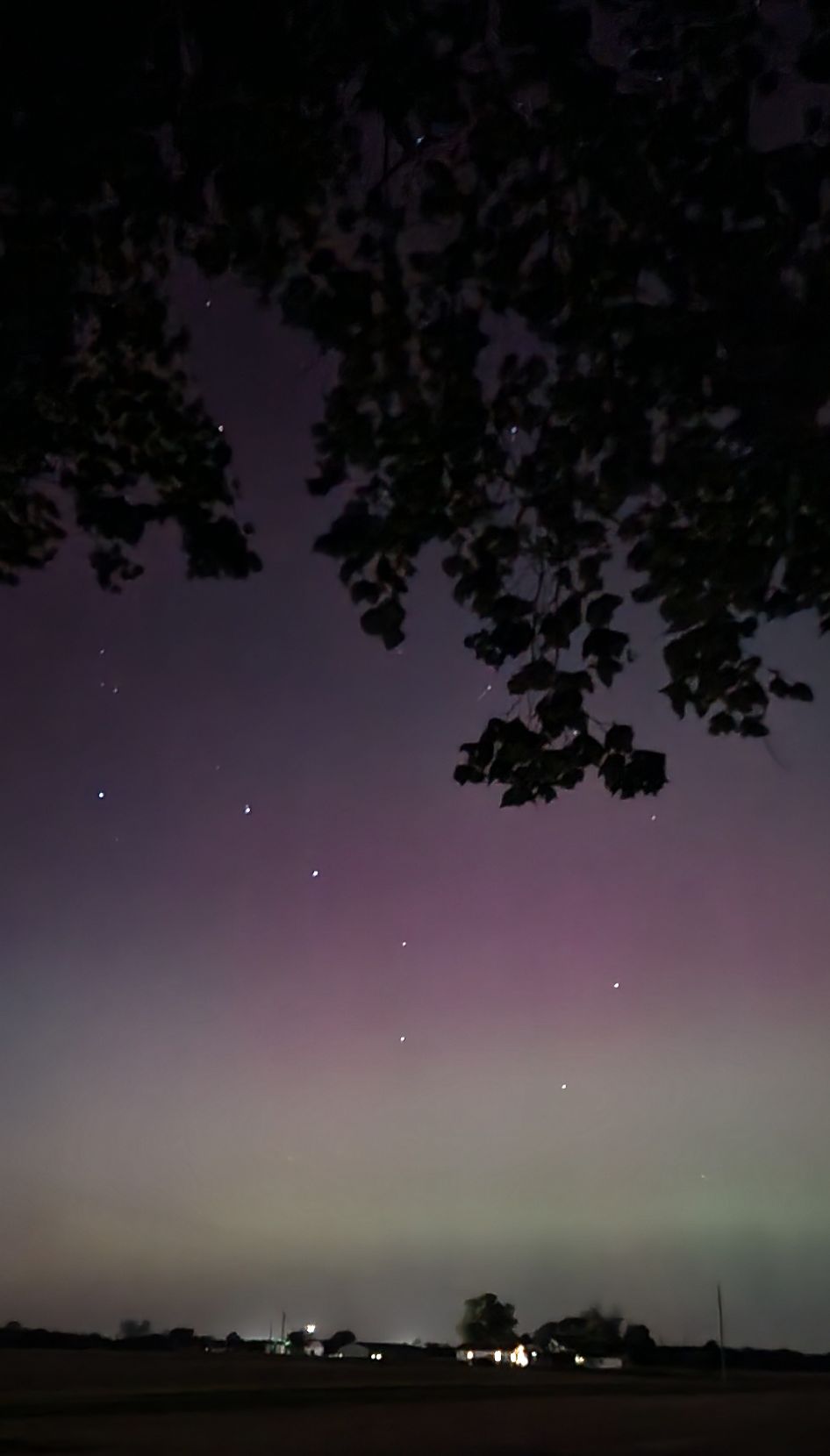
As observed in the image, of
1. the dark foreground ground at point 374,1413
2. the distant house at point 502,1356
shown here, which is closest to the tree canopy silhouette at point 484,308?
the dark foreground ground at point 374,1413

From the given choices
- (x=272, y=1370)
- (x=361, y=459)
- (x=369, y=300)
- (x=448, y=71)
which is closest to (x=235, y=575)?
(x=361, y=459)

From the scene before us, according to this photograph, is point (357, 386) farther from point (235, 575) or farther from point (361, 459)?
point (235, 575)

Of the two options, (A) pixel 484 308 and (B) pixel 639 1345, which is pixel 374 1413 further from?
(B) pixel 639 1345

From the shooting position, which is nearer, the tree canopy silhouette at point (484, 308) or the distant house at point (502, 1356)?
the tree canopy silhouette at point (484, 308)

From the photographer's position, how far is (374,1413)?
1773 centimetres

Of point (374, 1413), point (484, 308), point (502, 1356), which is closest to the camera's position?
point (484, 308)

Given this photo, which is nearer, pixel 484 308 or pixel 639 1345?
pixel 484 308

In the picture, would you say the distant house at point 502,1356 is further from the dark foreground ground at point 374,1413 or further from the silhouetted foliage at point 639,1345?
the dark foreground ground at point 374,1413

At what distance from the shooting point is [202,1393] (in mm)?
20250

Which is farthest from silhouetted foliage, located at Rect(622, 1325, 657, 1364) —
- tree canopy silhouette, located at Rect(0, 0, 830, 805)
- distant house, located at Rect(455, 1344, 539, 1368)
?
tree canopy silhouette, located at Rect(0, 0, 830, 805)

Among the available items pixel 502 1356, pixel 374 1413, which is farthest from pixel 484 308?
pixel 502 1356

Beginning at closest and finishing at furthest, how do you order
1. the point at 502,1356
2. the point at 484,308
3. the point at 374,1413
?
the point at 484,308
the point at 374,1413
the point at 502,1356

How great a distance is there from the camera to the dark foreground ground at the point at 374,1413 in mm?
13992

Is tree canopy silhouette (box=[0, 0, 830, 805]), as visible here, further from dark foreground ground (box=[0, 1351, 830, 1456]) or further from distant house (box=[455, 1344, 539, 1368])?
distant house (box=[455, 1344, 539, 1368])
